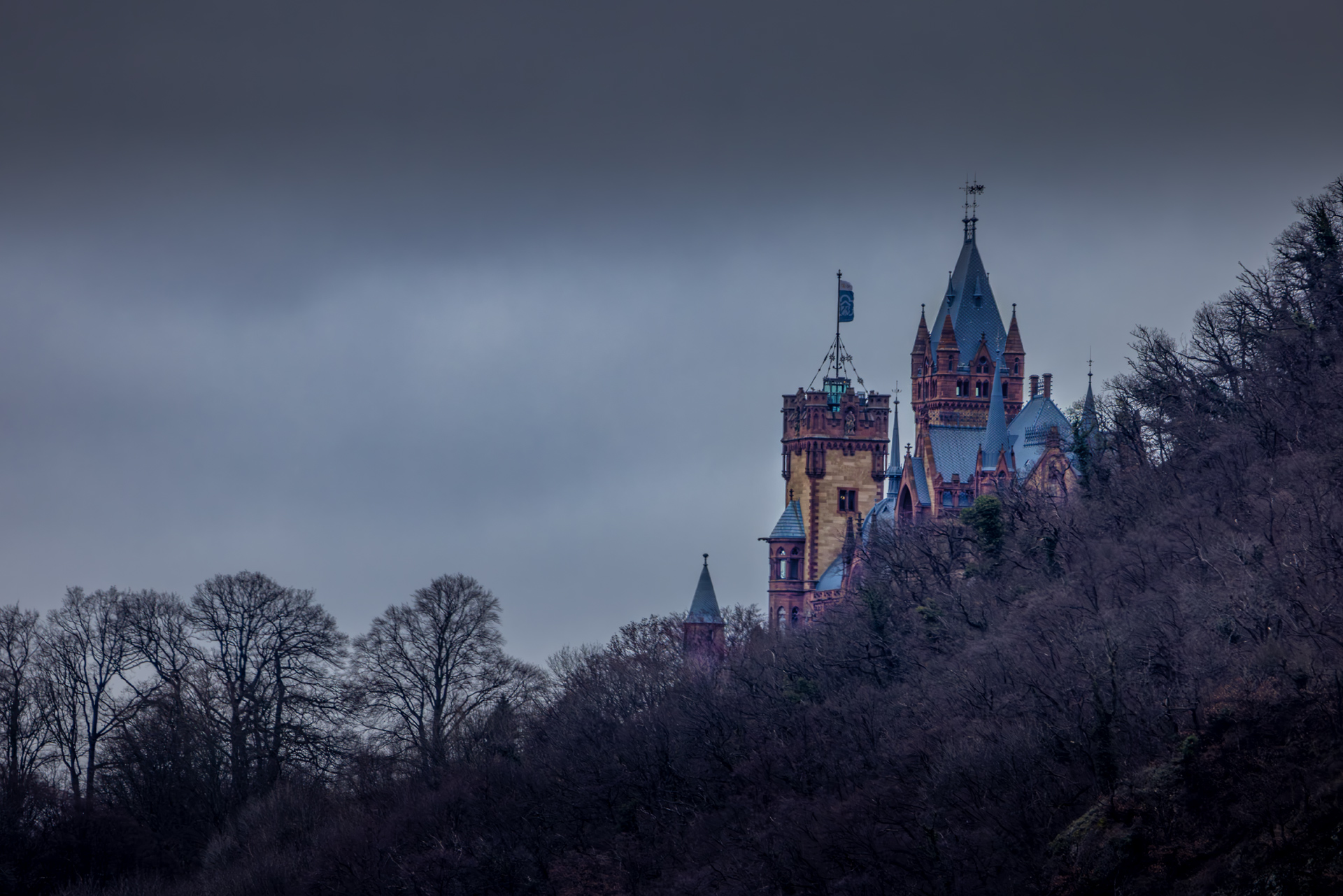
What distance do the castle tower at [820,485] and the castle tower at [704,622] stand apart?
39.3 ft

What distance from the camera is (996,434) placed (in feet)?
399

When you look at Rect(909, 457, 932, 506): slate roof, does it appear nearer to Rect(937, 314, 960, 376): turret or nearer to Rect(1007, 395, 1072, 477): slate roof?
Rect(1007, 395, 1072, 477): slate roof

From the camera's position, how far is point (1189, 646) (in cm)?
5238

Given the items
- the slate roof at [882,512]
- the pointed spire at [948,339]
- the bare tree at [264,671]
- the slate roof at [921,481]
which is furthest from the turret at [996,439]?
→ the bare tree at [264,671]

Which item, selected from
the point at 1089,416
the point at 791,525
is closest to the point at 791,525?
the point at 791,525

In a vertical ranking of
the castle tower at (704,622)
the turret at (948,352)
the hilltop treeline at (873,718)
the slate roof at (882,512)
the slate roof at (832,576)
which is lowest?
the hilltop treeline at (873,718)

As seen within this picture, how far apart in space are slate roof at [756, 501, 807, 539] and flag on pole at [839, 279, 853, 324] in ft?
50.0

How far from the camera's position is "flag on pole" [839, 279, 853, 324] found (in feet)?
472

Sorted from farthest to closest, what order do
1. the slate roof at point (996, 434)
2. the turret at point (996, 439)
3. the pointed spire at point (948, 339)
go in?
the pointed spire at point (948, 339) → the slate roof at point (996, 434) → the turret at point (996, 439)

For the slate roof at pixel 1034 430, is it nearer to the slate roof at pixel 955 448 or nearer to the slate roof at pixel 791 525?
the slate roof at pixel 955 448

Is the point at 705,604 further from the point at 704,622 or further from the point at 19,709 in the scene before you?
the point at 19,709

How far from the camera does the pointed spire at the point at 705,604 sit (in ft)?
413

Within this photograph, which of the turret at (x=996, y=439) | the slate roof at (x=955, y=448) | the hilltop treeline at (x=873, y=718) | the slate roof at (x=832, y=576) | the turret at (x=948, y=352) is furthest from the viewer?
the turret at (x=948, y=352)

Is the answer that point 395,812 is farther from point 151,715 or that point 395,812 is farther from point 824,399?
point 824,399
